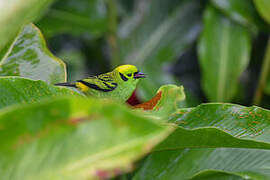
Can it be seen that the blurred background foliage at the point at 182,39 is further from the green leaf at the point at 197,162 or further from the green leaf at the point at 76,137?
the green leaf at the point at 76,137

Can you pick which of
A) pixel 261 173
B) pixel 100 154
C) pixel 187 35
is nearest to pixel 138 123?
pixel 100 154

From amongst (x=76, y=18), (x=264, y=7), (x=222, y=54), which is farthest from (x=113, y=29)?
(x=264, y=7)

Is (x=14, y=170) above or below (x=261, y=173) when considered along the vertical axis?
above

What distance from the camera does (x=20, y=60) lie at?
0.67 meters

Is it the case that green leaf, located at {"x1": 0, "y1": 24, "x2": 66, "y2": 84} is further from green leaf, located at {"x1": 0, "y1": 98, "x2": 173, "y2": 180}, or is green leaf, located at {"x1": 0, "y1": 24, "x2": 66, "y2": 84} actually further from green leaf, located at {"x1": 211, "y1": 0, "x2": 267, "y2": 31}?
green leaf, located at {"x1": 211, "y1": 0, "x2": 267, "y2": 31}

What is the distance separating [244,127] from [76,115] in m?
0.37

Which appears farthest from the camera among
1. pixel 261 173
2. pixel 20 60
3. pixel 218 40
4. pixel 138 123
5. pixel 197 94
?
pixel 197 94

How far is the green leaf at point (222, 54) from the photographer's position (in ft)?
4.52

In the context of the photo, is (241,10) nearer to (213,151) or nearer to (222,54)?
(222,54)

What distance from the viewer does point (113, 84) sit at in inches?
23.0

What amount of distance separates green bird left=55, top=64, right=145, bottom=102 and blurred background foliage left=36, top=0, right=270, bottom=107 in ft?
2.47

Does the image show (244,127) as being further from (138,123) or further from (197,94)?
(197,94)

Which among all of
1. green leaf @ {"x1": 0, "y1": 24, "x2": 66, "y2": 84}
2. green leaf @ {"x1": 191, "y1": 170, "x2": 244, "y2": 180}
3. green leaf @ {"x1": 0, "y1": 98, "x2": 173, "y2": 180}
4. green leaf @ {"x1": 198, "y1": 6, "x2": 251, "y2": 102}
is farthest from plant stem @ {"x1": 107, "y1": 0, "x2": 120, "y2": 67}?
green leaf @ {"x1": 0, "y1": 98, "x2": 173, "y2": 180}

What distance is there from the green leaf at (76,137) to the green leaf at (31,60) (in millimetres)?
362
